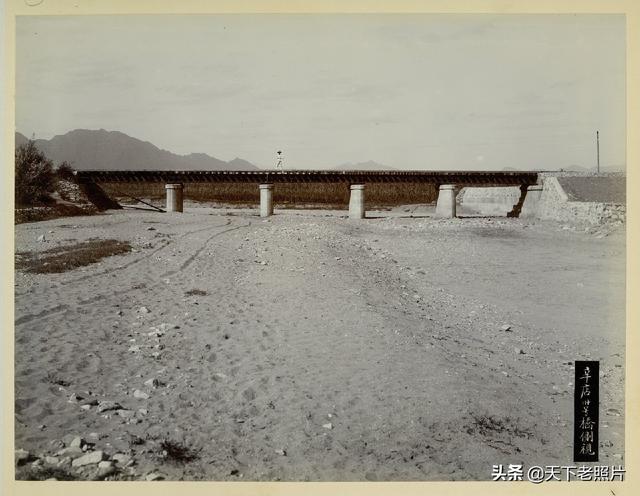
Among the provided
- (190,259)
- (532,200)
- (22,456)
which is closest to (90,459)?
(22,456)

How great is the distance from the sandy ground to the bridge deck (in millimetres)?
13027

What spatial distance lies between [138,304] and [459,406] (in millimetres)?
6138

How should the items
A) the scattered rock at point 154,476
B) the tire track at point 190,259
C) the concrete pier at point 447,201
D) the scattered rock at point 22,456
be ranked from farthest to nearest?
the concrete pier at point 447,201 < the tire track at point 190,259 < the scattered rock at point 22,456 < the scattered rock at point 154,476

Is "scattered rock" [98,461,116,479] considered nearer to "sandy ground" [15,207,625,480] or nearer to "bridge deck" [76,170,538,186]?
"sandy ground" [15,207,625,480]

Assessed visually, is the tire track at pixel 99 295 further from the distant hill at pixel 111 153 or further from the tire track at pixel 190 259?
the distant hill at pixel 111 153

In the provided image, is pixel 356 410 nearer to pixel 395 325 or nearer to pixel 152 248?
pixel 395 325

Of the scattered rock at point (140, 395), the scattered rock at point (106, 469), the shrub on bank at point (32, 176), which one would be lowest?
the scattered rock at point (106, 469)

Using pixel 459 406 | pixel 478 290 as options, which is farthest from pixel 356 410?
pixel 478 290

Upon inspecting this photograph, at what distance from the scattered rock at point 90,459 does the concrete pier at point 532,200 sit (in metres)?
25.8

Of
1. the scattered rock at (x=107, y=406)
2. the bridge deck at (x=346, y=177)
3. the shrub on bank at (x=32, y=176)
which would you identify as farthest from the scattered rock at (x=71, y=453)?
the bridge deck at (x=346, y=177)

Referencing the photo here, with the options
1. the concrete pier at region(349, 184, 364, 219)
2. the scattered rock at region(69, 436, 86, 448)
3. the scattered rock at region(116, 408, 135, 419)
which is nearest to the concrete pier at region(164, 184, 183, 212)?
the concrete pier at region(349, 184, 364, 219)

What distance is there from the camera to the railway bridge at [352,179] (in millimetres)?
25922

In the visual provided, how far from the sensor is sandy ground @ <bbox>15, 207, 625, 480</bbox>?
6.48m
